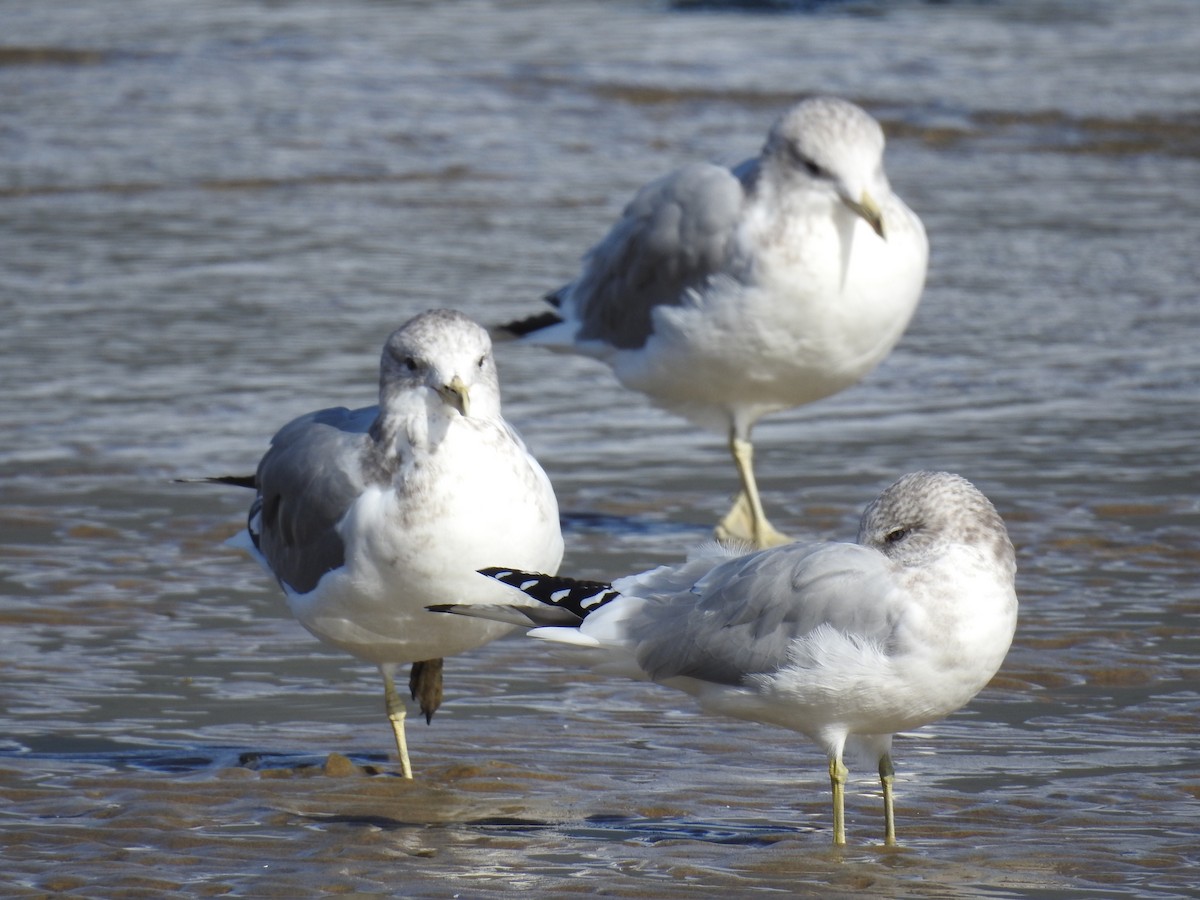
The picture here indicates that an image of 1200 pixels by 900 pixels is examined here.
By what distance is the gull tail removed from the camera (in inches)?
193

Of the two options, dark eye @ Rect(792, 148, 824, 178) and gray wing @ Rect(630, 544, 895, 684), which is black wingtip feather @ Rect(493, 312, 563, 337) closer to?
dark eye @ Rect(792, 148, 824, 178)

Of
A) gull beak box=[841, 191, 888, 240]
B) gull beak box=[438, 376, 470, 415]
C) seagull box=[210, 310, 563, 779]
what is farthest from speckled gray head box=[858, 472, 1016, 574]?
gull beak box=[841, 191, 888, 240]

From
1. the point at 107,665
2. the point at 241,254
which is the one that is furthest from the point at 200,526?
the point at 241,254

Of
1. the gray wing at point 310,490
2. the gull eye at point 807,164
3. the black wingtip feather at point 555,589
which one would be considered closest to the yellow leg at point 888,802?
the black wingtip feather at point 555,589

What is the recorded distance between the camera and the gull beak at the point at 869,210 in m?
7.09

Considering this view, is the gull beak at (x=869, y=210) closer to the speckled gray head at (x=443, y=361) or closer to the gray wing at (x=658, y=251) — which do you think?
the gray wing at (x=658, y=251)

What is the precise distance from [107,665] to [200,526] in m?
1.39

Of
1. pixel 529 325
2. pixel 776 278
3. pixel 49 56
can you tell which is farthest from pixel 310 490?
pixel 49 56

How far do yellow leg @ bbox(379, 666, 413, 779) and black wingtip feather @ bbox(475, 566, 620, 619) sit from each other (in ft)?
1.73

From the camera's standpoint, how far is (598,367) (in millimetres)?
9594

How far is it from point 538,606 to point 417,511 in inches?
14.5

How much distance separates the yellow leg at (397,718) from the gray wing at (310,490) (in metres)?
0.32

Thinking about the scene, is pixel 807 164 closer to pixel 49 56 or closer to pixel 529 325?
pixel 529 325

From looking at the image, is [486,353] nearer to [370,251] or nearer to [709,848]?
[709,848]
